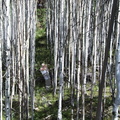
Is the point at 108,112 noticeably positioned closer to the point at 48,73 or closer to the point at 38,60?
the point at 48,73

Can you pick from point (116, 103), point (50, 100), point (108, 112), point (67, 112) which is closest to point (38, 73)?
point (50, 100)

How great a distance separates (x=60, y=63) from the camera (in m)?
5.82

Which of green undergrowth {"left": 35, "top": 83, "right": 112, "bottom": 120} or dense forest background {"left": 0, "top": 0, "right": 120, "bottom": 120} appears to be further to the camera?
green undergrowth {"left": 35, "top": 83, "right": 112, "bottom": 120}

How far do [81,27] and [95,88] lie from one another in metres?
4.88

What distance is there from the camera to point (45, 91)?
10930 millimetres

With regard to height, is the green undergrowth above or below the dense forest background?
below

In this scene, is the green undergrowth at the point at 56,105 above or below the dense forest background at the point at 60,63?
below

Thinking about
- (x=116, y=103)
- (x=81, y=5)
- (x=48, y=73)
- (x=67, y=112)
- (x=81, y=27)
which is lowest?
(x=67, y=112)

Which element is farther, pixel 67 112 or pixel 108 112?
pixel 67 112

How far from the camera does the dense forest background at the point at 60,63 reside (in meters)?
5.87

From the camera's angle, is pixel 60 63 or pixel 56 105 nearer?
pixel 60 63

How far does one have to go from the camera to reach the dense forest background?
5867 mm

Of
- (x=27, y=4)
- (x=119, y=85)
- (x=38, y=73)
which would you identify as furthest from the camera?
(x=38, y=73)

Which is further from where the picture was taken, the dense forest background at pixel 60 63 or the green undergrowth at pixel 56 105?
the green undergrowth at pixel 56 105
